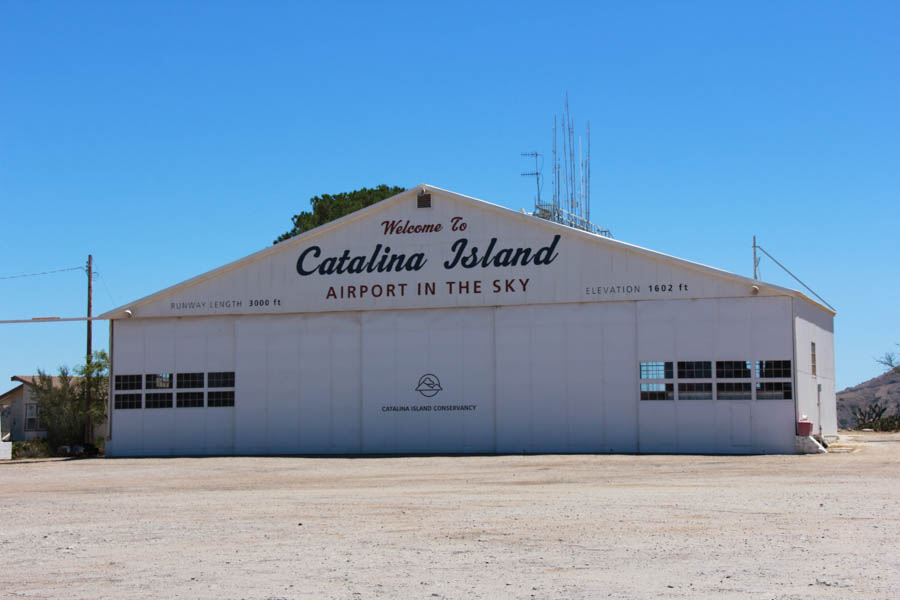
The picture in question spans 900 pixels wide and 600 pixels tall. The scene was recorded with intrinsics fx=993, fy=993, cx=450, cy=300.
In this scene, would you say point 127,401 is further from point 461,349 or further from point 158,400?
point 461,349

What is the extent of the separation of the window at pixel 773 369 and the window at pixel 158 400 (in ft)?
57.3

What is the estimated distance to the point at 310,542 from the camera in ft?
37.4

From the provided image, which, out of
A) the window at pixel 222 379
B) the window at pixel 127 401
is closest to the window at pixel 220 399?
the window at pixel 222 379

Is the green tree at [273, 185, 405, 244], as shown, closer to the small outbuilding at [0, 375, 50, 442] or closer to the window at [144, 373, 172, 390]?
the small outbuilding at [0, 375, 50, 442]

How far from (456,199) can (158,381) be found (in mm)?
10934

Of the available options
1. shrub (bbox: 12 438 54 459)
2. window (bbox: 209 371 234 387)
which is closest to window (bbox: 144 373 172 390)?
window (bbox: 209 371 234 387)

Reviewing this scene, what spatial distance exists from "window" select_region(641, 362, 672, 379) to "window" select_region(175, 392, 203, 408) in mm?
13423

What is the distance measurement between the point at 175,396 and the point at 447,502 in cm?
1742

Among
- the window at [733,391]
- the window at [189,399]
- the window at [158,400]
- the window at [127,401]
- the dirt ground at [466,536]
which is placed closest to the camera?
the dirt ground at [466,536]

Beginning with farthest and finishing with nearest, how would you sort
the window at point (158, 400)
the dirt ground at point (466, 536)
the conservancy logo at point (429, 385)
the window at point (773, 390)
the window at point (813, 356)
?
the window at point (158, 400), the conservancy logo at point (429, 385), the window at point (813, 356), the window at point (773, 390), the dirt ground at point (466, 536)

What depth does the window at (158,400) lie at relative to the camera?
30.7m

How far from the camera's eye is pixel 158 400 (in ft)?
101

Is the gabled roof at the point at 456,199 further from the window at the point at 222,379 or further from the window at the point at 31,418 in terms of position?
the window at the point at 31,418

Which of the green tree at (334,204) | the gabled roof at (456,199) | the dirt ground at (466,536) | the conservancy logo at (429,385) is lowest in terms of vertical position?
the dirt ground at (466,536)
